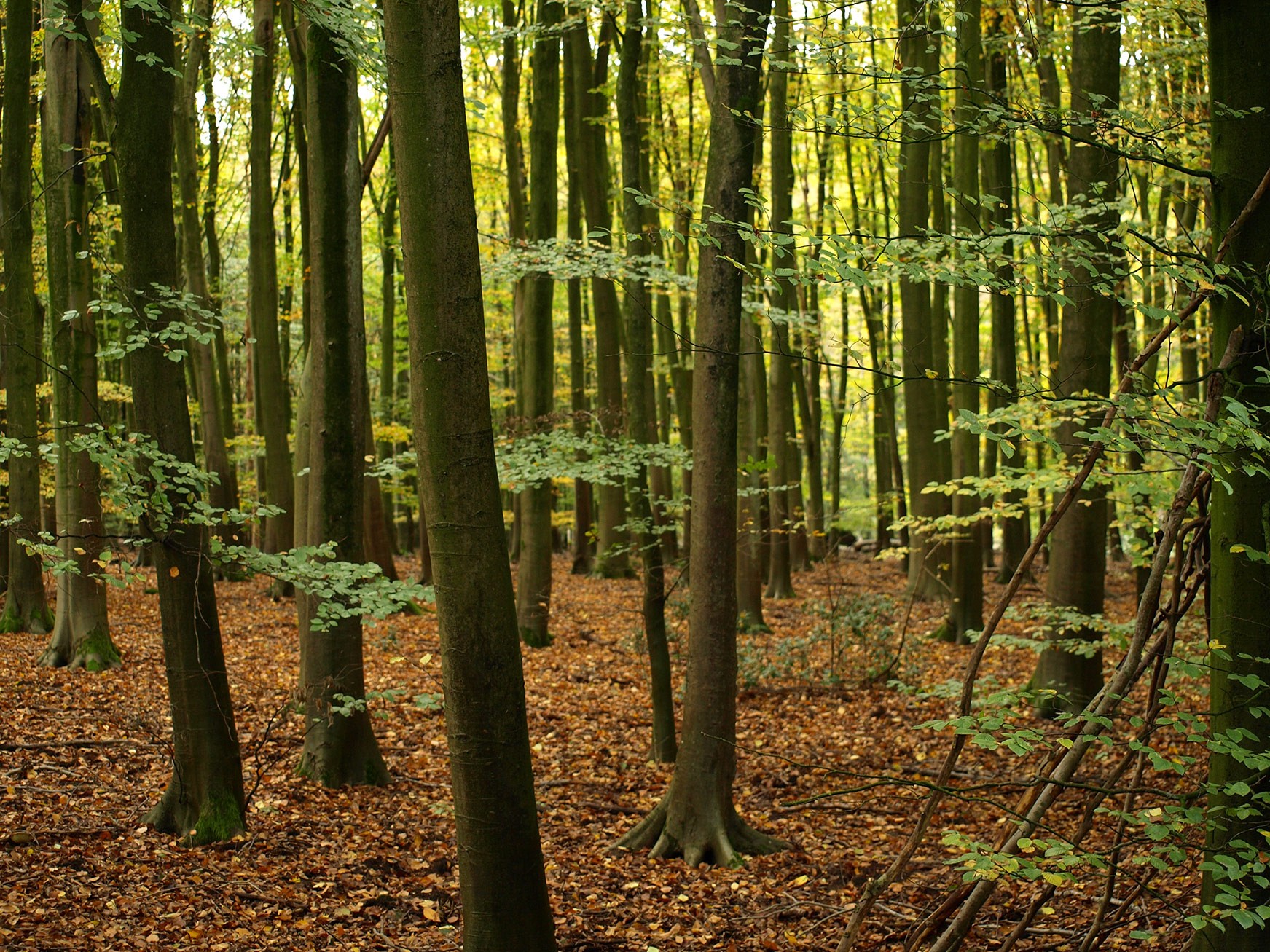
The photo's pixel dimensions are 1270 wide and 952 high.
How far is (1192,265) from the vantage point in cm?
316

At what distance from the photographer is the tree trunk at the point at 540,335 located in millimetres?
11258

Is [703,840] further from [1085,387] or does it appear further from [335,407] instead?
[1085,387]

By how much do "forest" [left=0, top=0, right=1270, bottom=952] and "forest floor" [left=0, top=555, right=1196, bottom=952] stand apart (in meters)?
0.04

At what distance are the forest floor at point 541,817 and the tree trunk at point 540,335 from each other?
0.99m

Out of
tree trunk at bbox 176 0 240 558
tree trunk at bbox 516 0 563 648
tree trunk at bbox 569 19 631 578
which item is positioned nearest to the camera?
tree trunk at bbox 516 0 563 648

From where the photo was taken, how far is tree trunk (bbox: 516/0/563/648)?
1126 centimetres

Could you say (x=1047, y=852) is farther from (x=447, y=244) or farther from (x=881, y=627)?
(x=881, y=627)

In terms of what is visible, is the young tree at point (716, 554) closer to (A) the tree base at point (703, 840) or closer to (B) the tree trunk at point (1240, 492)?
(A) the tree base at point (703, 840)

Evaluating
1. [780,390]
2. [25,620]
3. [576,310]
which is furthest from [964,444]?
[25,620]

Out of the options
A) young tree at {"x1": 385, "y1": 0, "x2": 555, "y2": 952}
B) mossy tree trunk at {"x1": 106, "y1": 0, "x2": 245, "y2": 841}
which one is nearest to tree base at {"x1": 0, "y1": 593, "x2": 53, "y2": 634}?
mossy tree trunk at {"x1": 106, "y1": 0, "x2": 245, "y2": 841}

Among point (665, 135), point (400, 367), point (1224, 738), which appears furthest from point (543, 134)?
point (400, 367)

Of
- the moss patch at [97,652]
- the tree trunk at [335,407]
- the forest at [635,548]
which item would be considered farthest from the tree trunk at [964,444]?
the moss patch at [97,652]

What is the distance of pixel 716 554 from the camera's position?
5.84 m

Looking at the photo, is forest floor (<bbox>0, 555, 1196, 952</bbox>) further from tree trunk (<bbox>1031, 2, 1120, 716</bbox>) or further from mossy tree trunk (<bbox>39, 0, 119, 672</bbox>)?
tree trunk (<bbox>1031, 2, 1120, 716</bbox>)
